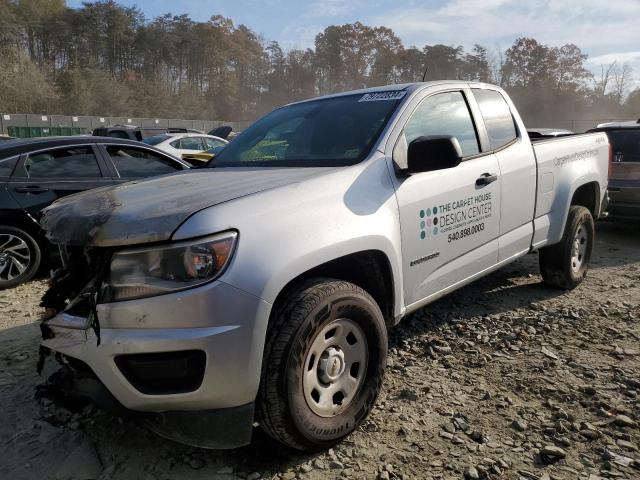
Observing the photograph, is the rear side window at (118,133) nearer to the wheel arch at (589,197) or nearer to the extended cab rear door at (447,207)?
the wheel arch at (589,197)

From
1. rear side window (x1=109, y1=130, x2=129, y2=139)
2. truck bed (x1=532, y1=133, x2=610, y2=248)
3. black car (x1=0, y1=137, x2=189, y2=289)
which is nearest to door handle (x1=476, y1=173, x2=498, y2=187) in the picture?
truck bed (x1=532, y1=133, x2=610, y2=248)

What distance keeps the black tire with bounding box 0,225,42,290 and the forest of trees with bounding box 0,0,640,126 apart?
49.5 metres

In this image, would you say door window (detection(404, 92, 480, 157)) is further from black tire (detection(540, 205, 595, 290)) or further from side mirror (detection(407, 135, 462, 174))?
black tire (detection(540, 205, 595, 290))

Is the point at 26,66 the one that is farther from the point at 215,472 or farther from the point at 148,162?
the point at 215,472

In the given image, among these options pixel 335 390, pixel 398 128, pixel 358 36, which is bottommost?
pixel 335 390

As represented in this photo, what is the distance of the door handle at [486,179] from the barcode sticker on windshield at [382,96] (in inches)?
30.9

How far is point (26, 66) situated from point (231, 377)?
60532mm

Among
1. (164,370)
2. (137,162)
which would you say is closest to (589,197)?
(164,370)

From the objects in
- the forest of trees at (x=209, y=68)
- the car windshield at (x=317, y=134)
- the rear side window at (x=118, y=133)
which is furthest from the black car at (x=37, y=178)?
the forest of trees at (x=209, y=68)

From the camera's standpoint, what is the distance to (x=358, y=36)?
76.1 m

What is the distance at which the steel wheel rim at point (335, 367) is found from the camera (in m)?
2.41

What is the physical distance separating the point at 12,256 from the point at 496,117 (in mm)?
4857

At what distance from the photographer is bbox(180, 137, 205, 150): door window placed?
47.2 feet

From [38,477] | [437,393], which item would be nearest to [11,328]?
[38,477]
